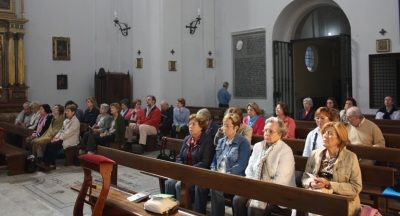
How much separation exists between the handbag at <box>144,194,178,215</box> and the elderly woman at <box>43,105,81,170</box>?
4887mm

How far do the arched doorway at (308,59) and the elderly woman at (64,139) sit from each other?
6.20m

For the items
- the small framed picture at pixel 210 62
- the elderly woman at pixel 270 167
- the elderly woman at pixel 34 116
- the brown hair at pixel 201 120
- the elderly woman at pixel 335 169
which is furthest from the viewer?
the small framed picture at pixel 210 62

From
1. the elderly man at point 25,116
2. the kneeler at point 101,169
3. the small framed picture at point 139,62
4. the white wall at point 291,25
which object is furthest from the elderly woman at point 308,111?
the elderly man at point 25,116

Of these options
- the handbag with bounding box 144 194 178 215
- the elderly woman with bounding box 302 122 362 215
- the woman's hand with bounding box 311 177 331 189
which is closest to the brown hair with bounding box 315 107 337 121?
the elderly woman with bounding box 302 122 362 215

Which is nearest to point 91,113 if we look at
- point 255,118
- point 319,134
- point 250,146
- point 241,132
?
point 255,118

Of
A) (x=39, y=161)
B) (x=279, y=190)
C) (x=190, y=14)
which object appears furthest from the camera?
(x=190, y=14)

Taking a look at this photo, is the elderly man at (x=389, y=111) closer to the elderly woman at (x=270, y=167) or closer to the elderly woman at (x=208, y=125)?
the elderly woman at (x=208, y=125)

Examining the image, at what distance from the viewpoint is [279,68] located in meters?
12.0

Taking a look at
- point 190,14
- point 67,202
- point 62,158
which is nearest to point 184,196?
point 67,202

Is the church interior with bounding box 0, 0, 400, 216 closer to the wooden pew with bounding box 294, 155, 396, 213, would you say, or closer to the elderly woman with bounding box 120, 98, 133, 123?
the elderly woman with bounding box 120, 98, 133, 123

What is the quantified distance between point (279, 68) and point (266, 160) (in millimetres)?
8669

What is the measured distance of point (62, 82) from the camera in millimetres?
12312

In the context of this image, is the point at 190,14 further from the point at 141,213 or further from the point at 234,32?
the point at 141,213

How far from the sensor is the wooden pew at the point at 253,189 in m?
2.62
